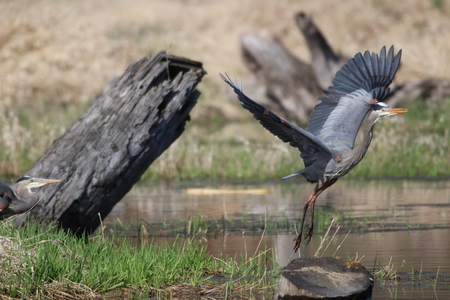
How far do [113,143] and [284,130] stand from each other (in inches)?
71.9

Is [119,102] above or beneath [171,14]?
beneath

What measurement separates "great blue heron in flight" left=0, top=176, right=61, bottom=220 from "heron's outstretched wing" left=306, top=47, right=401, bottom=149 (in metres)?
2.67

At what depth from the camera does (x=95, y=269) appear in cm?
555

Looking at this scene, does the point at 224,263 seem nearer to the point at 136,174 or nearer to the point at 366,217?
the point at 136,174

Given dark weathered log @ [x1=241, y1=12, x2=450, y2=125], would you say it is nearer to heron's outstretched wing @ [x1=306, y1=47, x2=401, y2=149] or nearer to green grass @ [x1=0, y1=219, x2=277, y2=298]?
heron's outstretched wing @ [x1=306, y1=47, x2=401, y2=149]

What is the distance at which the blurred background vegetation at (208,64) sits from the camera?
42.7 ft

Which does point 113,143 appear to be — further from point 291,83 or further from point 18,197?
point 291,83

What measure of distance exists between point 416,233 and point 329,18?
2734 centimetres

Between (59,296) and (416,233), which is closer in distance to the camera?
(59,296)

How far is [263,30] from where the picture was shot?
34562 millimetres

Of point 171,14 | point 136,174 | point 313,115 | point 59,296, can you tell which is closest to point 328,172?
point 313,115

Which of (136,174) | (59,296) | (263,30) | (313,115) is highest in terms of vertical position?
(263,30)

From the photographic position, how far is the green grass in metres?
5.27

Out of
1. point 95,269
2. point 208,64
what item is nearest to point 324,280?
point 95,269
